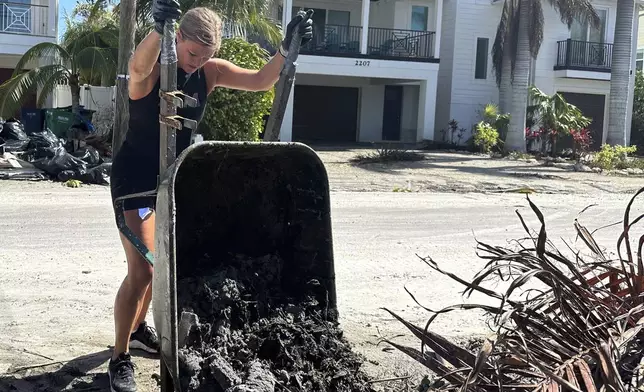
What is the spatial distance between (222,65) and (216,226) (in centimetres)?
89

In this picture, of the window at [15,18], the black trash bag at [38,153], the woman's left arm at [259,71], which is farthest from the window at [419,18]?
the woman's left arm at [259,71]

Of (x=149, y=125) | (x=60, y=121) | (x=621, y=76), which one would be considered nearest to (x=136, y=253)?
(x=149, y=125)

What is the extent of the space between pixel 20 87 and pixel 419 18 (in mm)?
16329

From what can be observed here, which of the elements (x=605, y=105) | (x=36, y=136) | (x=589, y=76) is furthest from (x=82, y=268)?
(x=605, y=105)

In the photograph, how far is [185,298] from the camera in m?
3.41

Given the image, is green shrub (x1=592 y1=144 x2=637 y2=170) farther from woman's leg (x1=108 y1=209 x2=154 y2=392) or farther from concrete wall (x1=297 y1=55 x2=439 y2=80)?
woman's leg (x1=108 y1=209 x2=154 y2=392)

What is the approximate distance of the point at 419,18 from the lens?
29.2 m

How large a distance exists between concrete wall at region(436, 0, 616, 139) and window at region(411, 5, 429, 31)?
2.99 ft

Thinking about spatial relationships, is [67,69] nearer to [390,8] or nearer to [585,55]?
[390,8]

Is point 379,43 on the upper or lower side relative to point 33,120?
upper

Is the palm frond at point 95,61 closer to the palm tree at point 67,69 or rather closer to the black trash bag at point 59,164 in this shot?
the palm tree at point 67,69

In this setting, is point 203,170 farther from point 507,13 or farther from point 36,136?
point 507,13

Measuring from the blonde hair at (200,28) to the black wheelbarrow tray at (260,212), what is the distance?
53cm

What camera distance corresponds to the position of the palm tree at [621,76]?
77.8ft
